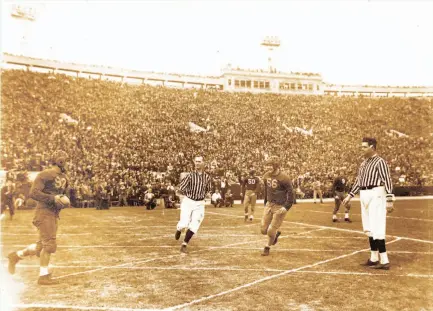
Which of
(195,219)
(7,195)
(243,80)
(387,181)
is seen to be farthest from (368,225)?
(243,80)

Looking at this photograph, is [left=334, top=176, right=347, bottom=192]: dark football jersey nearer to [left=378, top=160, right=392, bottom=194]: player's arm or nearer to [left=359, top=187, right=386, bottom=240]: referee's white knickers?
[left=359, top=187, right=386, bottom=240]: referee's white knickers

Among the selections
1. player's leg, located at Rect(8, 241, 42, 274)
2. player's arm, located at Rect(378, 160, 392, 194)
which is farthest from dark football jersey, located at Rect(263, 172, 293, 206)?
player's leg, located at Rect(8, 241, 42, 274)

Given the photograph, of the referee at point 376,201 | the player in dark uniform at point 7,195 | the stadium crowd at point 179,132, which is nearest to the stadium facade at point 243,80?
the stadium crowd at point 179,132

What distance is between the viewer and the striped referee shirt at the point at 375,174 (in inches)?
315

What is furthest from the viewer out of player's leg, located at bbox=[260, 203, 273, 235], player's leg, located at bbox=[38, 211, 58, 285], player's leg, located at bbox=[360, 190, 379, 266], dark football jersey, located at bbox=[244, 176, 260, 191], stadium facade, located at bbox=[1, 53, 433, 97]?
stadium facade, located at bbox=[1, 53, 433, 97]

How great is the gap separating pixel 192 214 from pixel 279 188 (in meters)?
2.26

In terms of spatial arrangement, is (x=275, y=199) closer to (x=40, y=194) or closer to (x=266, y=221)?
(x=266, y=221)

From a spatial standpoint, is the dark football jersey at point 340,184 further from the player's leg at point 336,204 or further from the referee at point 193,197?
the referee at point 193,197

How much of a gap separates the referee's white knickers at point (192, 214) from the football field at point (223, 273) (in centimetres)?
63

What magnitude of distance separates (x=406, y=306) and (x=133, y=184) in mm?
21103

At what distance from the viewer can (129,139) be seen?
30.3 metres

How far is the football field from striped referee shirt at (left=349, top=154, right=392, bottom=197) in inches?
65.7

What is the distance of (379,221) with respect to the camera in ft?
26.2

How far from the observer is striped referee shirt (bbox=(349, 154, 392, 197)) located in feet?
26.3
